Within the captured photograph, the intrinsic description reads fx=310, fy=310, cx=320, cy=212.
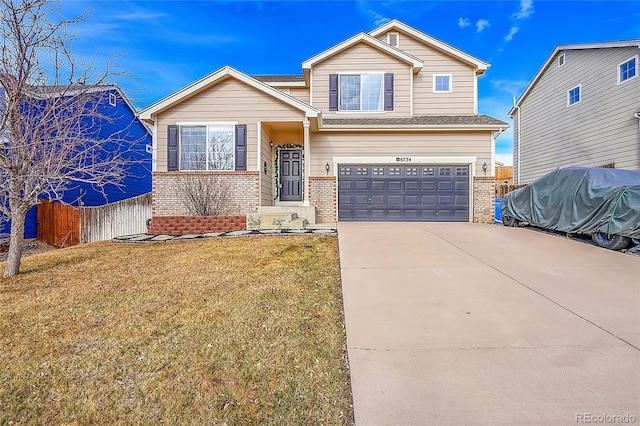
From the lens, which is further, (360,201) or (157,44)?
(157,44)

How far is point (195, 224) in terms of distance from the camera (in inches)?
384

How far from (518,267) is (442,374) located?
358cm

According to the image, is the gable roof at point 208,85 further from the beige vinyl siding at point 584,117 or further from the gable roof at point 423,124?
the beige vinyl siding at point 584,117

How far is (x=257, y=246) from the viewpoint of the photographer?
6820 millimetres

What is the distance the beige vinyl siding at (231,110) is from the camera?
10.3 meters

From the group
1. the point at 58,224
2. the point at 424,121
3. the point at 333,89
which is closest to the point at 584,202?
the point at 424,121

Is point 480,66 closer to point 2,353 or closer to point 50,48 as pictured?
point 50,48

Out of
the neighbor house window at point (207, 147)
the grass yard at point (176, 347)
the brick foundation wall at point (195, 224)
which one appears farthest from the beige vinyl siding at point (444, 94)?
the grass yard at point (176, 347)

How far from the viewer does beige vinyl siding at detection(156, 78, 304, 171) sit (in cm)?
1027

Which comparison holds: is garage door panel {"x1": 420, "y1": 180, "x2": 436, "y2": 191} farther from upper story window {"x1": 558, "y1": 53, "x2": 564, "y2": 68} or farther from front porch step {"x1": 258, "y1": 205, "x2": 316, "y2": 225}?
upper story window {"x1": 558, "y1": 53, "x2": 564, "y2": 68}

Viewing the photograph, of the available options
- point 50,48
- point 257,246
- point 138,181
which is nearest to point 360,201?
point 257,246

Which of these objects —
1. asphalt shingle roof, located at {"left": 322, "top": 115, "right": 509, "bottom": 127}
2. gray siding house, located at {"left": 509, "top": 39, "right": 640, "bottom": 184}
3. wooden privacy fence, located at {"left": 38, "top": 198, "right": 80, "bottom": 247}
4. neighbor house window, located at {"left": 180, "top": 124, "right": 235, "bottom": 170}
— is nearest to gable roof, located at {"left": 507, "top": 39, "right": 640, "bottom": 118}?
gray siding house, located at {"left": 509, "top": 39, "right": 640, "bottom": 184}

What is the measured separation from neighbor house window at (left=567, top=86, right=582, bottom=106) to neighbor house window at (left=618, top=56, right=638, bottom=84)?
1.66 meters

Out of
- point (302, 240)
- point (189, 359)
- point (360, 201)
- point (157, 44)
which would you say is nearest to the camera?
point (189, 359)
